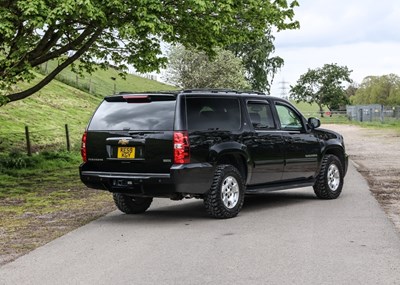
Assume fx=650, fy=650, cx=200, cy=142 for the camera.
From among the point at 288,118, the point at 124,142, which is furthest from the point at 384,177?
the point at 124,142

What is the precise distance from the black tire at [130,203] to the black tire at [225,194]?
59.2 inches

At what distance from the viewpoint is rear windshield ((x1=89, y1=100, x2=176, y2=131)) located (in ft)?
29.7

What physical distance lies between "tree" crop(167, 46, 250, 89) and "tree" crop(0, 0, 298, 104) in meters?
46.7

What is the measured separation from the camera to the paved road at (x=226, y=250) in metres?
5.94

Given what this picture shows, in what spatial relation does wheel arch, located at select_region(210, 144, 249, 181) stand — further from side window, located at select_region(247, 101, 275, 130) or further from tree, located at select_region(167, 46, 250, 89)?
tree, located at select_region(167, 46, 250, 89)

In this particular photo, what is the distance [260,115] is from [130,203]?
2.53 metres

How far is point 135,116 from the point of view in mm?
9281

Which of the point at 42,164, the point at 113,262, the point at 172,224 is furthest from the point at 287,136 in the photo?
the point at 42,164

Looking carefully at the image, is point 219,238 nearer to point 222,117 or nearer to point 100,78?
point 222,117

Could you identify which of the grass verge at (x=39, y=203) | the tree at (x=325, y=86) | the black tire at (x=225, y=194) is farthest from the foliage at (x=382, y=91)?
the black tire at (x=225, y=194)

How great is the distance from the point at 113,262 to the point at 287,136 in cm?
506

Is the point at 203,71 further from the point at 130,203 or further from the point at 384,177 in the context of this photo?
the point at 130,203

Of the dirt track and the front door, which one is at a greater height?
the front door

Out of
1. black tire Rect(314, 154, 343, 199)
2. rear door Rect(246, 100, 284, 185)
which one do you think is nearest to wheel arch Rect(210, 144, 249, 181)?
rear door Rect(246, 100, 284, 185)
